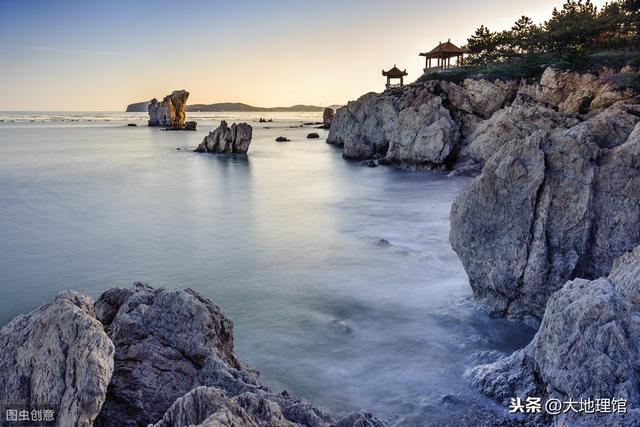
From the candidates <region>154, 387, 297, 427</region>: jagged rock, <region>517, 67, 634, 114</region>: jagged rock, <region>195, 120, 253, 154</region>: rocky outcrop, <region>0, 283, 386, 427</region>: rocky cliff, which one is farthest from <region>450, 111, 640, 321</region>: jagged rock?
<region>195, 120, 253, 154</region>: rocky outcrop

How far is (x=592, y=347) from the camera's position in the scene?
5.04m

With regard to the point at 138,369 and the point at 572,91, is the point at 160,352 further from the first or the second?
the point at 572,91

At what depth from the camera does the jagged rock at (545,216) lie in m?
8.34

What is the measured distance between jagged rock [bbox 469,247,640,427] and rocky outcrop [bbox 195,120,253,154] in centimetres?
4570

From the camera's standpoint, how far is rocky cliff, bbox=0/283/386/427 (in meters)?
3.74

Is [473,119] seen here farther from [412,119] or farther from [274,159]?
[274,159]

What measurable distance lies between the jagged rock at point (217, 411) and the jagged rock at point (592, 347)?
10.2ft

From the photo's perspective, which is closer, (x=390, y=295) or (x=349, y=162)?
(x=390, y=295)

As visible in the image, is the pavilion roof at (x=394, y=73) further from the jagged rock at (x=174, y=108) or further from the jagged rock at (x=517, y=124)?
the jagged rock at (x=174, y=108)

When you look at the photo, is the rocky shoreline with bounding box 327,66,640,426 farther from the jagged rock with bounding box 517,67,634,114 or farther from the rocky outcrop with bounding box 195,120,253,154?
the rocky outcrop with bounding box 195,120,253,154

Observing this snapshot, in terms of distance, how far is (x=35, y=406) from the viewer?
4.06 m

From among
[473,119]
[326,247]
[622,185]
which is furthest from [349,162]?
[622,185]

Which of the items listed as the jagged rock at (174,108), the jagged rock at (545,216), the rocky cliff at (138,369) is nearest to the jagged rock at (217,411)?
the rocky cliff at (138,369)

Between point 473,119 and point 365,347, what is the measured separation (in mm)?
30535
